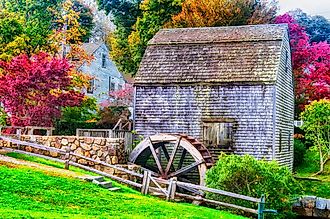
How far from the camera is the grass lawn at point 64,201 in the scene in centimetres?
1126

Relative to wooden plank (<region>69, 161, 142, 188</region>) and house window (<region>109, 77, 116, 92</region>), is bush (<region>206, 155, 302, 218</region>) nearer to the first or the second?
wooden plank (<region>69, 161, 142, 188</region>)

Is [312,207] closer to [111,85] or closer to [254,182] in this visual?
[254,182]

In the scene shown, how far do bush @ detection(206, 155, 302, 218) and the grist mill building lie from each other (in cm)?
476

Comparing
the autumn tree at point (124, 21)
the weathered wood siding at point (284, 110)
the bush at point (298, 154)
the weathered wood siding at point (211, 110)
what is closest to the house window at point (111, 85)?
the autumn tree at point (124, 21)

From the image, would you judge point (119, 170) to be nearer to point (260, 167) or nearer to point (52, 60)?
point (260, 167)

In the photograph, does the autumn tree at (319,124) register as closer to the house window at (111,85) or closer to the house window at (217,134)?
the house window at (217,134)

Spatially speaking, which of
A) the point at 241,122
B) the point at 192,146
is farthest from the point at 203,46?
the point at 192,146

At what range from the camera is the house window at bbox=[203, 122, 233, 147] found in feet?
74.6

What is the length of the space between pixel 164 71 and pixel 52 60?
518cm

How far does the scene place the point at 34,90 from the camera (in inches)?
982

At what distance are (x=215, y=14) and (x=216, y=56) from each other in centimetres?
1022

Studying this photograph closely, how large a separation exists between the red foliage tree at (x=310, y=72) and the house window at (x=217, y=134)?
9614 mm

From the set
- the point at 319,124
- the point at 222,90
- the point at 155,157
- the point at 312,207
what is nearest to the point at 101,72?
the point at 222,90

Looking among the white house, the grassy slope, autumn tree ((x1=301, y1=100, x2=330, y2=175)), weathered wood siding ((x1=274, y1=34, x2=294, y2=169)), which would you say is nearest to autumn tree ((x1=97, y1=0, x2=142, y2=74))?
the white house
